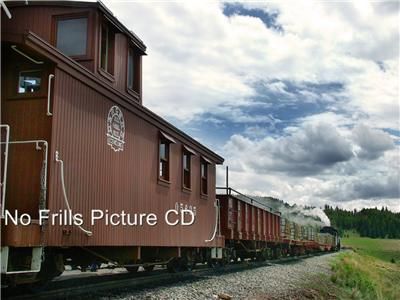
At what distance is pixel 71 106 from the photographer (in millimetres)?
7918

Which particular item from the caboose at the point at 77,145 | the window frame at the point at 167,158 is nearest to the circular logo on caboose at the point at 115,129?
the caboose at the point at 77,145

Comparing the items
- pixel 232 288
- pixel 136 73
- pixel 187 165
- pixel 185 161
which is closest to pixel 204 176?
pixel 187 165

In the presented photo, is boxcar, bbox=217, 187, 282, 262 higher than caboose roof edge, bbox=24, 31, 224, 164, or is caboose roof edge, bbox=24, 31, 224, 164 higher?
caboose roof edge, bbox=24, 31, 224, 164

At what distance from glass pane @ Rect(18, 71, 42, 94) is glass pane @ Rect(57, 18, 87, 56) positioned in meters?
1.72

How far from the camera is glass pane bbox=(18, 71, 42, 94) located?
304 inches

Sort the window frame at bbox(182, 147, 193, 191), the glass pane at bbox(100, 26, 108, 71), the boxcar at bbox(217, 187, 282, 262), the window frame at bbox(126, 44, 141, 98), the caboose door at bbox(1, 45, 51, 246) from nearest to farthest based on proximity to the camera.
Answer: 1. the caboose door at bbox(1, 45, 51, 246)
2. the glass pane at bbox(100, 26, 108, 71)
3. the window frame at bbox(126, 44, 141, 98)
4. the window frame at bbox(182, 147, 193, 191)
5. the boxcar at bbox(217, 187, 282, 262)

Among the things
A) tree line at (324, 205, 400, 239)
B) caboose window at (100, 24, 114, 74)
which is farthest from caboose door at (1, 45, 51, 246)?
tree line at (324, 205, 400, 239)

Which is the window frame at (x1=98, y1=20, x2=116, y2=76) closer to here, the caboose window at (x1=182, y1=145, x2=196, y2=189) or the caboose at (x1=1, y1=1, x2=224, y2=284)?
the caboose at (x1=1, y1=1, x2=224, y2=284)

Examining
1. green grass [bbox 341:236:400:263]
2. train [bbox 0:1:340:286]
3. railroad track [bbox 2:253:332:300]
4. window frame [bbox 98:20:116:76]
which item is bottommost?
Result: green grass [bbox 341:236:400:263]

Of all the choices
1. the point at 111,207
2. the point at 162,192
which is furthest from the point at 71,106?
the point at 162,192

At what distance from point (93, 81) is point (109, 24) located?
74.2 inches

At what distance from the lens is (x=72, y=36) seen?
9.39 m

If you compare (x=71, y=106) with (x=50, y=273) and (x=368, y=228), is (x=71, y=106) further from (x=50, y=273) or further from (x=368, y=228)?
(x=368, y=228)

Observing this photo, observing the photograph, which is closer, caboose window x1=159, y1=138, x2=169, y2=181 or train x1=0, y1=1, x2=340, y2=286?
train x1=0, y1=1, x2=340, y2=286
